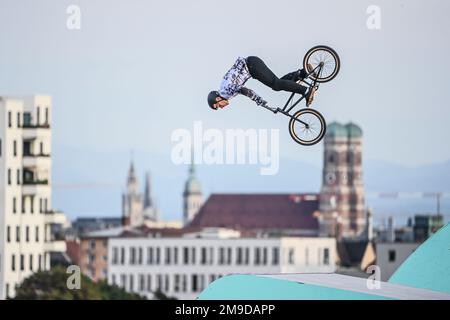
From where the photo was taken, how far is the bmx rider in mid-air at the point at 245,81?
145ft

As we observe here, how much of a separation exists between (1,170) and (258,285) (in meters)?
138

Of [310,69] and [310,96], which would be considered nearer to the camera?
[310,96]

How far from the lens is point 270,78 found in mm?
44406

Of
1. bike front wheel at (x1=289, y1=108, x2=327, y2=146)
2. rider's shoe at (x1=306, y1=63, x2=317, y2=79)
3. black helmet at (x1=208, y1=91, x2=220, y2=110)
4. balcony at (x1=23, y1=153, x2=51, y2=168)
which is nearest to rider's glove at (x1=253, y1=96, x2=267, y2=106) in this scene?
bike front wheel at (x1=289, y1=108, x2=327, y2=146)

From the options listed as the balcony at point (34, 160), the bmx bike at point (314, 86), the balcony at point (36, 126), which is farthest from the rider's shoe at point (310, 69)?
the balcony at point (34, 160)

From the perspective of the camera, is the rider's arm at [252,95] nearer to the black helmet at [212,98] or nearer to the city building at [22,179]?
the black helmet at [212,98]

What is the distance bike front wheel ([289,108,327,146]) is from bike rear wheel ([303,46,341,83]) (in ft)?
2.33

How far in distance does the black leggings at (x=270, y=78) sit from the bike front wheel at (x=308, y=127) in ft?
1.58

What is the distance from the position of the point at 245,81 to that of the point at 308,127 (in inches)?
61.1

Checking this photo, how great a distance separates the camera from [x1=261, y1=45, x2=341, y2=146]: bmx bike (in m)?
44.4

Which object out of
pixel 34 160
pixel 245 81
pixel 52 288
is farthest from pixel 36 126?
pixel 245 81

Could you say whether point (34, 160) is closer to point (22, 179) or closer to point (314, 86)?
point (22, 179)

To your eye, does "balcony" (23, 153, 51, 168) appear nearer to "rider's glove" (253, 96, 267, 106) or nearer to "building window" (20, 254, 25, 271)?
"building window" (20, 254, 25, 271)
